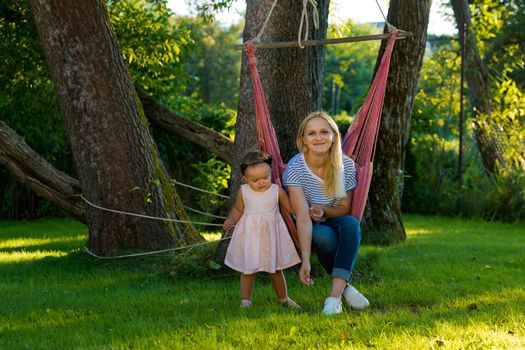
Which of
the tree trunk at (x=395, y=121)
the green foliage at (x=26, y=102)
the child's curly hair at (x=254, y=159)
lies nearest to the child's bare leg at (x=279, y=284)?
the child's curly hair at (x=254, y=159)

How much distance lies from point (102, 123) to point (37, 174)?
4.39 feet

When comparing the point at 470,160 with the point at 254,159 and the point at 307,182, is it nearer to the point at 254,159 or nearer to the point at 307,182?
the point at 307,182

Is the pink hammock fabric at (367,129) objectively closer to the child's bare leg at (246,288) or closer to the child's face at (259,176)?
the child's face at (259,176)

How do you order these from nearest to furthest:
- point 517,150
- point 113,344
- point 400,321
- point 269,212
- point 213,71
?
1. point 113,344
2. point 400,321
3. point 269,212
4. point 517,150
5. point 213,71

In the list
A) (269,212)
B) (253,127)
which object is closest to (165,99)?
(253,127)

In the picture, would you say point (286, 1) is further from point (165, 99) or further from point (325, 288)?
point (165, 99)

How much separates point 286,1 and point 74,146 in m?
1.79

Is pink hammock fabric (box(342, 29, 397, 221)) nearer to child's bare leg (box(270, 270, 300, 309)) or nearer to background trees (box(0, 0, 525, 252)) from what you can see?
child's bare leg (box(270, 270, 300, 309))

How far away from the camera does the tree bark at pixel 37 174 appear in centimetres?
632

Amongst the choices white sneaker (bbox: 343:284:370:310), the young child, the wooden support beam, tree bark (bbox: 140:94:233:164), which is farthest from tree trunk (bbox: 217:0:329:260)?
tree bark (bbox: 140:94:233:164)

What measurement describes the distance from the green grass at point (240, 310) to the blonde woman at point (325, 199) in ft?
0.79

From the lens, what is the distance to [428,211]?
1076cm

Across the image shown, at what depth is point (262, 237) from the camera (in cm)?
377

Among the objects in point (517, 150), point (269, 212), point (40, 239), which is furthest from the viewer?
point (517, 150)
